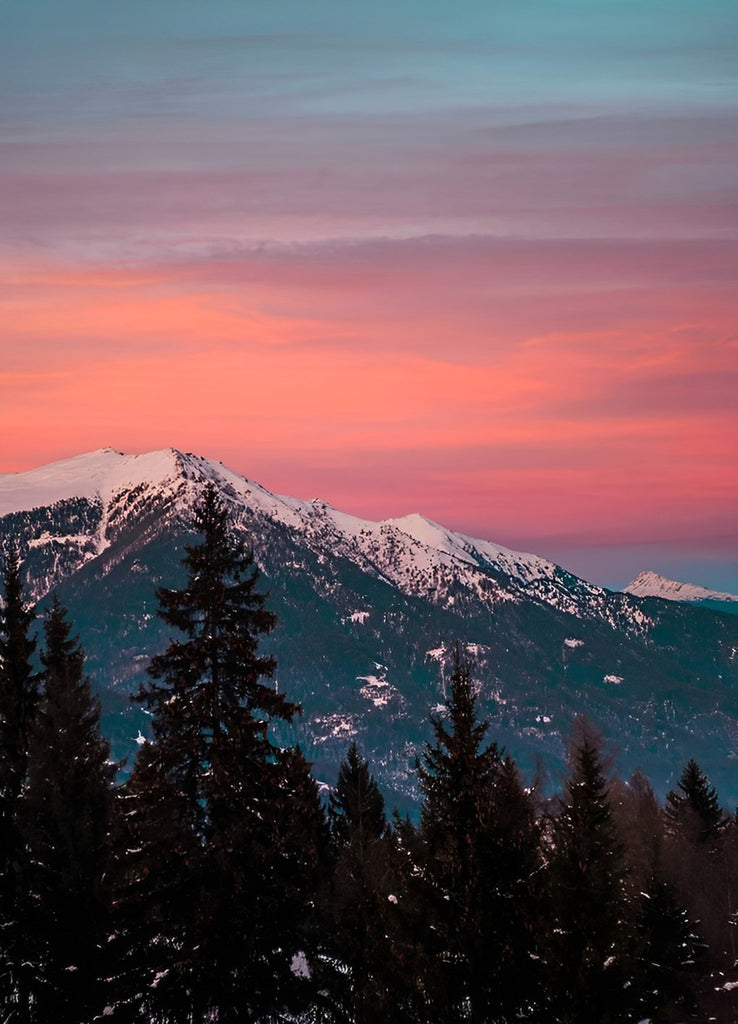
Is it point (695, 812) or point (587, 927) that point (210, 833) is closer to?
point (587, 927)

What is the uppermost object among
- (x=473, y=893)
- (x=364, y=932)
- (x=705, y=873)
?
(x=705, y=873)

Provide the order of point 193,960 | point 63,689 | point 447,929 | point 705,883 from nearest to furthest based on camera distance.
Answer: point 447,929, point 193,960, point 63,689, point 705,883

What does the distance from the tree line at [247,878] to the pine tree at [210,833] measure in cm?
7

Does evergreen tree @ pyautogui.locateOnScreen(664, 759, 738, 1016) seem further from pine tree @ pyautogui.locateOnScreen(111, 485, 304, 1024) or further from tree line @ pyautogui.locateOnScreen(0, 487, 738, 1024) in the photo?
pine tree @ pyautogui.locateOnScreen(111, 485, 304, 1024)

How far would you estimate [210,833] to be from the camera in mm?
38938

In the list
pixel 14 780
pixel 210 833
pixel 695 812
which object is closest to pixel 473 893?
pixel 210 833

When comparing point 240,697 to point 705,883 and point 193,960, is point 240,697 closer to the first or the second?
point 193,960

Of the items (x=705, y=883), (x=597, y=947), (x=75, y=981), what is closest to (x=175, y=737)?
(x=75, y=981)

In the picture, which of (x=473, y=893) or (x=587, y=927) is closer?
(x=473, y=893)

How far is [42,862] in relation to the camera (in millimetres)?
39781

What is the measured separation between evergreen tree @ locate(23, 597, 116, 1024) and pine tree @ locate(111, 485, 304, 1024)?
1.09 m

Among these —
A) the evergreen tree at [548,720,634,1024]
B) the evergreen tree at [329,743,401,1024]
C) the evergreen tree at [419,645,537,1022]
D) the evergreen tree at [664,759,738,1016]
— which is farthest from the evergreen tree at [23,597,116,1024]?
the evergreen tree at [664,759,738,1016]

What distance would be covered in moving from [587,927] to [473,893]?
397 centimetres

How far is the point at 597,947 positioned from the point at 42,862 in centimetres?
1802
